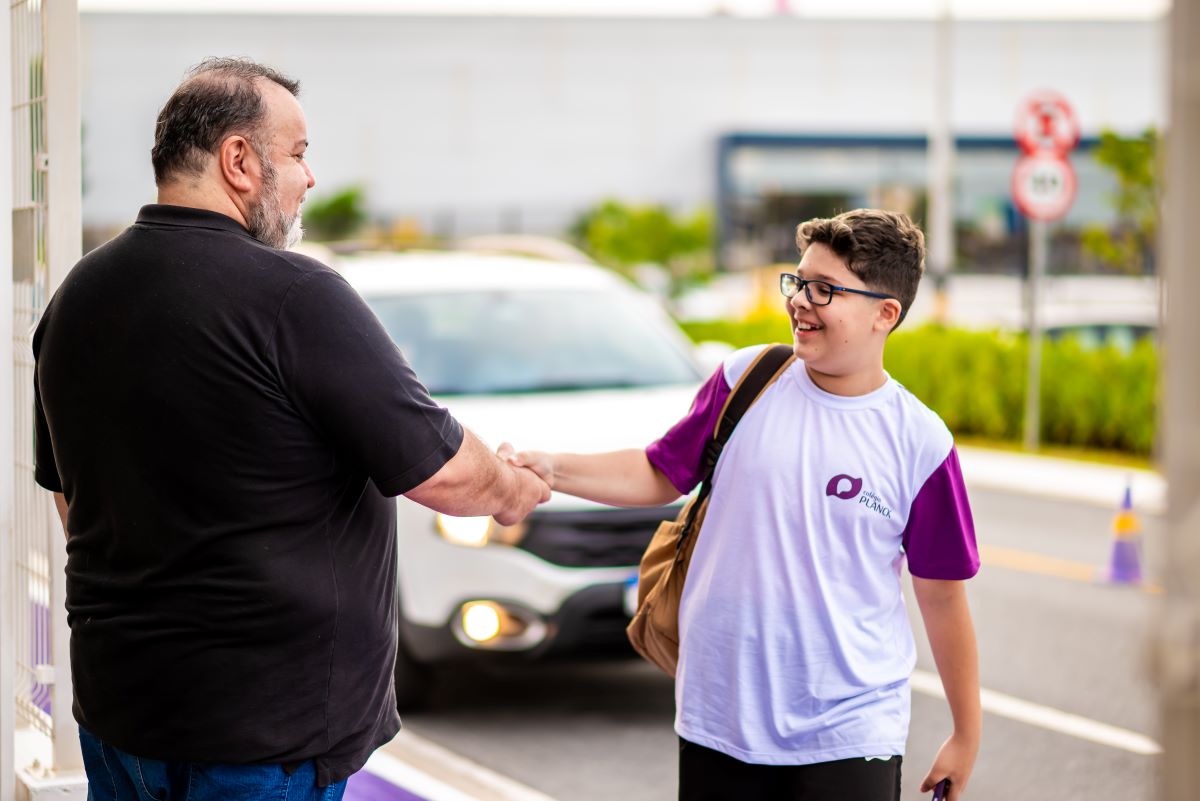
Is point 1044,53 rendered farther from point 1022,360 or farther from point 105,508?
point 105,508

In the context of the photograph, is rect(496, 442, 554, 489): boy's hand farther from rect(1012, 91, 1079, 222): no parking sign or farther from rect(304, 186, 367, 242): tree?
rect(304, 186, 367, 242): tree

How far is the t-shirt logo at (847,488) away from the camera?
9.82 ft

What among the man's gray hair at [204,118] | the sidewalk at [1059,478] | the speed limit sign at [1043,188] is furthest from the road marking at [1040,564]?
the man's gray hair at [204,118]

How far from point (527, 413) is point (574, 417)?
215 millimetres

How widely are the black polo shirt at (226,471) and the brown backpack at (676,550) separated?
0.77 m

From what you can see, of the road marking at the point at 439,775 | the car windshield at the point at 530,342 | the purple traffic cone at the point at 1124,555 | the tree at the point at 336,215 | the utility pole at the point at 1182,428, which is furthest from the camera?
the tree at the point at 336,215

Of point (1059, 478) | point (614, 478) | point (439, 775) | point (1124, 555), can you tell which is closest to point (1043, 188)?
point (1059, 478)

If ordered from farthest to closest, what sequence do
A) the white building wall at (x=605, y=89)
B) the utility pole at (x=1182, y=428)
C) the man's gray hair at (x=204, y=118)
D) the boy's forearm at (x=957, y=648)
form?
1. the white building wall at (x=605, y=89)
2. the boy's forearm at (x=957, y=648)
3. the man's gray hair at (x=204, y=118)
4. the utility pole at (x=1182, y=428)

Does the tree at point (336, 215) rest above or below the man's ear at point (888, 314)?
above

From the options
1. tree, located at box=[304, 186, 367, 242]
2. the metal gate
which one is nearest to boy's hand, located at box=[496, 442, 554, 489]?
the metal gate

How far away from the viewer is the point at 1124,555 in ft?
29.5

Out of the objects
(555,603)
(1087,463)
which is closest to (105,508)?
(555,603)

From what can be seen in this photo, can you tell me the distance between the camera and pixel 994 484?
1320cm

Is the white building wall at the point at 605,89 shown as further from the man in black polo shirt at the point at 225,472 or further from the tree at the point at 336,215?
the man in black polo shirt at the point at 225,472
